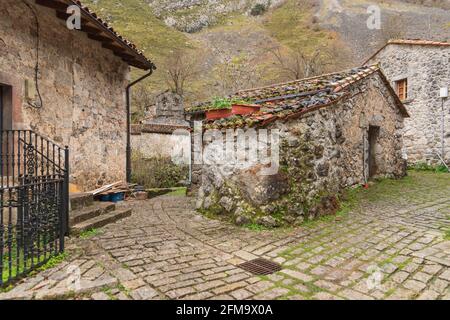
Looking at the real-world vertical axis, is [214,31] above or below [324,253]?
above

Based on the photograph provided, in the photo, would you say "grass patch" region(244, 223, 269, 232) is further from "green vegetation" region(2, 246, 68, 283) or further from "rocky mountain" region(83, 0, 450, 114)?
"rocky mountain" region(83, 0, 450, 114)

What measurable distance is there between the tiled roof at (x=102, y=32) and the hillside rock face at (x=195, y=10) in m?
45.2

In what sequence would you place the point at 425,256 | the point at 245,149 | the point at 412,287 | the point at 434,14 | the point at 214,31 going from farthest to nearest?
the point at 214,31, the point at 434,14, the point at 245,149, the point at 425,256, the point at 412,287

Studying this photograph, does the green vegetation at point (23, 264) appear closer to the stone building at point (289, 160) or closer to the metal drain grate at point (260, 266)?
the metal drain grate at point (260, 266)

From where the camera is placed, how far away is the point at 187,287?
2939 millimetres

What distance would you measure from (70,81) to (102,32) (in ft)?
4.13

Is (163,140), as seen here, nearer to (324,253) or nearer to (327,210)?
(327,210)

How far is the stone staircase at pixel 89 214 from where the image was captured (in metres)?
4.92

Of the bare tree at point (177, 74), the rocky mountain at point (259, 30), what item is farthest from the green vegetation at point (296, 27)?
the bare tree at point (177, 74)

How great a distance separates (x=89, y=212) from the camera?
5.40 m

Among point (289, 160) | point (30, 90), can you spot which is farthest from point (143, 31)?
point (289, 160)

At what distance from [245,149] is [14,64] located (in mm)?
4106

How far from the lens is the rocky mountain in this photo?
3002cm

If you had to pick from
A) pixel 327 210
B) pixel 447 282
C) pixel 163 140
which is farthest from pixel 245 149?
pixel 163 140
